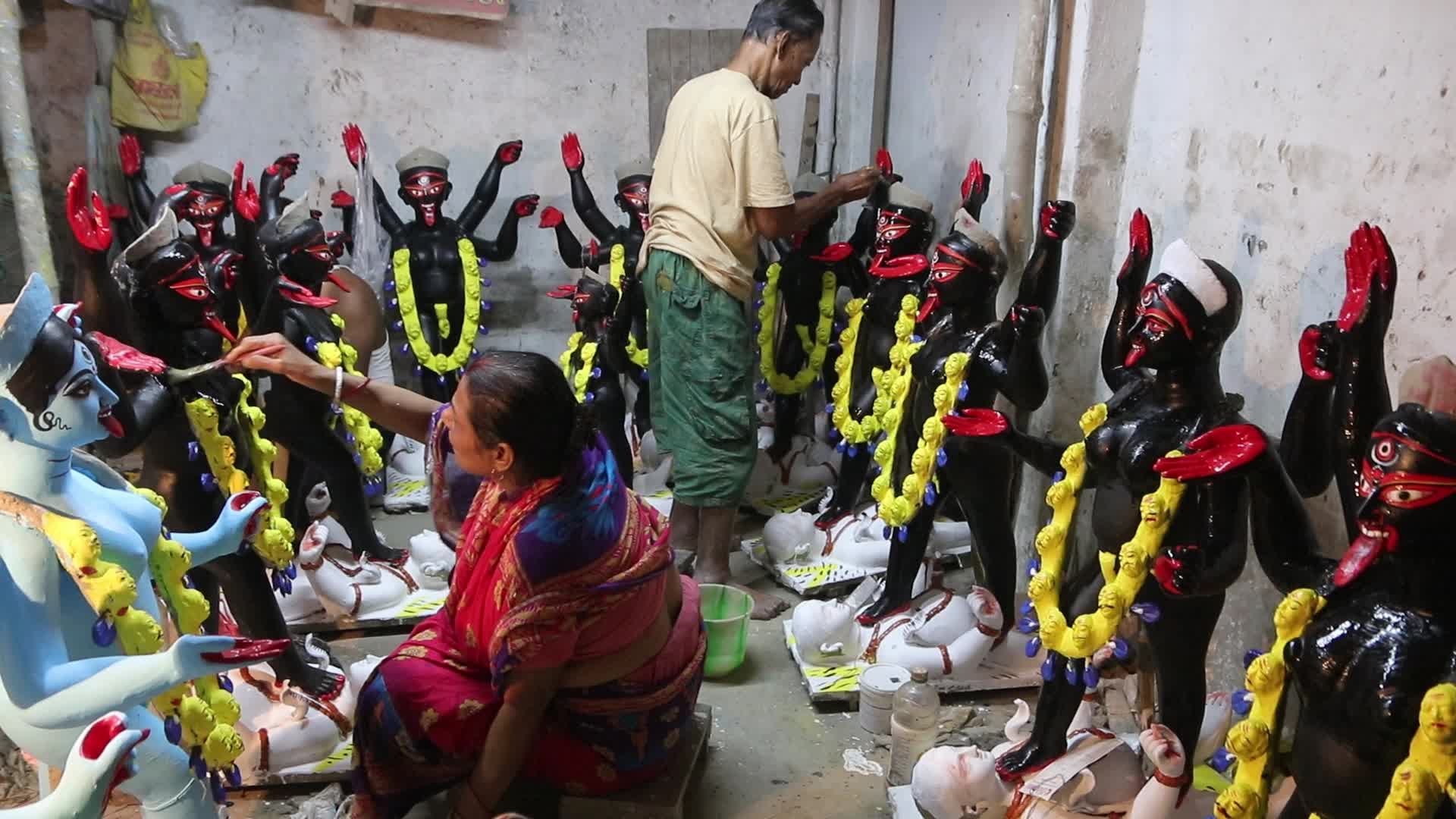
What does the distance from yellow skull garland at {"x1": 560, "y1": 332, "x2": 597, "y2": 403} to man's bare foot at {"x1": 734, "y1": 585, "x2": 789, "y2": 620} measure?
37.5 inches

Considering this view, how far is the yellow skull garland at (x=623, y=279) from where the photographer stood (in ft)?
13.9

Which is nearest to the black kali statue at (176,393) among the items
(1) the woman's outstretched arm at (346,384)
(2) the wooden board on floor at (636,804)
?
(1) the woman's outstretched arm at (346,384)

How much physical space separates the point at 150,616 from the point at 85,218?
3.04 ft

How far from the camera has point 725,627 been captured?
9.92 ft

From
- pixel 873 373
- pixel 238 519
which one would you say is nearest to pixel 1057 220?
pixel 873 373

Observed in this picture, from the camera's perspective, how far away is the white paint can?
9.07 ft

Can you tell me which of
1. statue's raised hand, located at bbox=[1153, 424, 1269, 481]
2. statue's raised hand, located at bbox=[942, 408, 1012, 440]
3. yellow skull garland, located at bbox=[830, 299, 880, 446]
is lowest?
yellow skull garland, located at bbox=[830, 299, 880, 446]

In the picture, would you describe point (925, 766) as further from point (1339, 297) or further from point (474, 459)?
point (1339, 297)

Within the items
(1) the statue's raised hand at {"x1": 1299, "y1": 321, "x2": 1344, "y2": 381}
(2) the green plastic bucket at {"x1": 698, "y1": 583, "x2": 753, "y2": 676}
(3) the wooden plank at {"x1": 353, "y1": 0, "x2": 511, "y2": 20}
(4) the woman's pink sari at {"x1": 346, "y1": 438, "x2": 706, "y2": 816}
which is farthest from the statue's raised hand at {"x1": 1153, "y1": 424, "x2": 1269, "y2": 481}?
(3) the wooden plank at {"x1": 353, "y1": 0, "x2": 511, "y2": 20}

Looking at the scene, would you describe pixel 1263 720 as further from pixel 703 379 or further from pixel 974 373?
pixel 703 379

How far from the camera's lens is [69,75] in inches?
184

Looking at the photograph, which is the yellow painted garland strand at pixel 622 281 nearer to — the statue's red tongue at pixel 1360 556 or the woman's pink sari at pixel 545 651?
the woman's pink sari at pixel 545 651

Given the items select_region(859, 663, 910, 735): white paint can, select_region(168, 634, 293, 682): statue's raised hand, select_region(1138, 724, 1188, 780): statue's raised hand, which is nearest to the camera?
select_region(168, 634, 293, 682): statue's raised hand

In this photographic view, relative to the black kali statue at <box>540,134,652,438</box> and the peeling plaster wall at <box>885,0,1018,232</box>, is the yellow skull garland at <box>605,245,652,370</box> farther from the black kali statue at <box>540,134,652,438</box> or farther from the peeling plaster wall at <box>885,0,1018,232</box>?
the peeling plaster wall at <box>885,0,1018,232</box>
